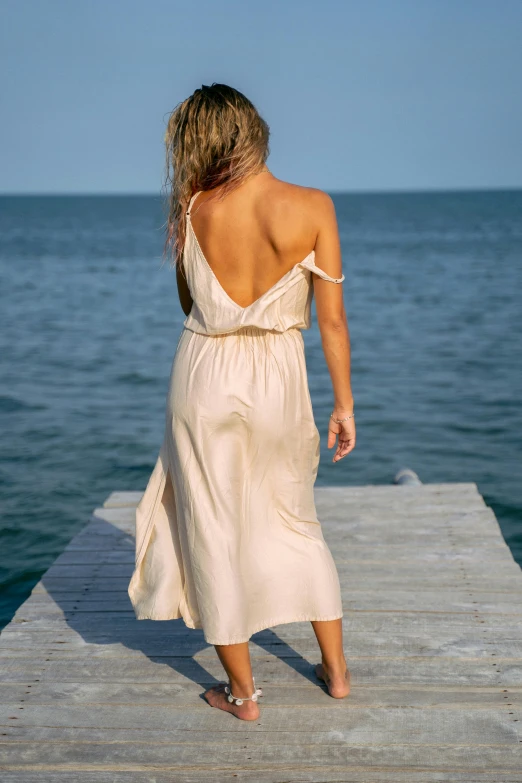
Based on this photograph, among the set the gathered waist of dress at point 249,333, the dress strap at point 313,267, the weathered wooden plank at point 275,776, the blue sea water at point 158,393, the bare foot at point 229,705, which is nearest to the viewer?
the weathered wooden plank at point 275,776

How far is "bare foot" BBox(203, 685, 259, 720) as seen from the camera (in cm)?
305

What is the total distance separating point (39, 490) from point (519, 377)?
291 inches

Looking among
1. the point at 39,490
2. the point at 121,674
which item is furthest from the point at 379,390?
the point at 121,674

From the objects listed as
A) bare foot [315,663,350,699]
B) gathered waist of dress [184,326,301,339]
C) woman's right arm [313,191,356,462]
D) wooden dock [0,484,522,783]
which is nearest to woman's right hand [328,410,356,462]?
woman's right arm [313,191,356,462]

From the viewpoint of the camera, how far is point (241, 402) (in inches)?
114

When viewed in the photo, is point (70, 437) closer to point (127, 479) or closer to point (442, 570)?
point (127, 479)

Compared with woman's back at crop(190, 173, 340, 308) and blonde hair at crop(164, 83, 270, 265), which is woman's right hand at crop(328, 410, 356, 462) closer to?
woman's back at crop(190, 173, 340, 308)

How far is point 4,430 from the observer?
10.3 m

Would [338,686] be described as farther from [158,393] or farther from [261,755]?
[158,393]

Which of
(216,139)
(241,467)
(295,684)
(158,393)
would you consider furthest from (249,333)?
(158,393)

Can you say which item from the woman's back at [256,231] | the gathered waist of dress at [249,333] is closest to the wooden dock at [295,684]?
the gathered waist of dress at [249,333]

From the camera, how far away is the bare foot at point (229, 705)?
3.05 meters

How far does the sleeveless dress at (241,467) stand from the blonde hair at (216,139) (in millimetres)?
151

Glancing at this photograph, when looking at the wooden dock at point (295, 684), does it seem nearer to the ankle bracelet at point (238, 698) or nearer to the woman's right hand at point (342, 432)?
the ankle bracelet at point (238, 698)
